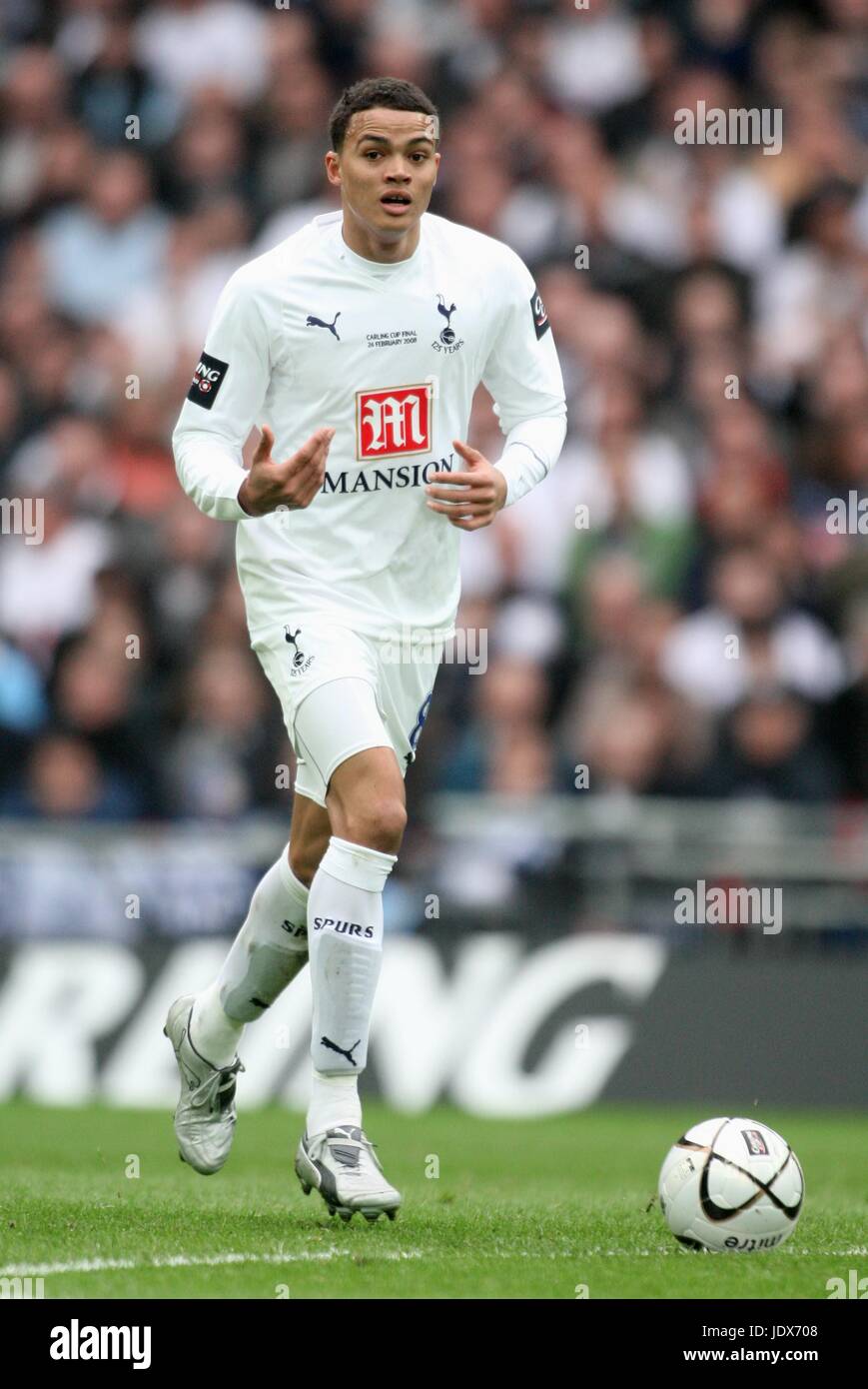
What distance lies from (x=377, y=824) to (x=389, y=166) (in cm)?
183

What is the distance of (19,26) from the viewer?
16484 millimetres

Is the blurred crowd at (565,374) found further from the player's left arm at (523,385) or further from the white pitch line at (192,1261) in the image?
the white pitch line at (192,1261)

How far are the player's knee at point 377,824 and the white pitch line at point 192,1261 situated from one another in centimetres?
109

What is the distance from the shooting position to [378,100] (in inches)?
253

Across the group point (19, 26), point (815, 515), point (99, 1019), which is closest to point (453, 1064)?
point (99, 1019)

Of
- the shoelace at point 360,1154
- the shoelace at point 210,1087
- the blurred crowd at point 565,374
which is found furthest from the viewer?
the blurred crowd at point 565,374

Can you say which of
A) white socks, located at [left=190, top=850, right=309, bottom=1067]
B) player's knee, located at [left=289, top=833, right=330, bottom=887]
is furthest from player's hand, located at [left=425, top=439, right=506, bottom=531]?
white socks, located at [left=190, top=850, right=309, bottom=1067]

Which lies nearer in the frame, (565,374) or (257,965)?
(257,965)

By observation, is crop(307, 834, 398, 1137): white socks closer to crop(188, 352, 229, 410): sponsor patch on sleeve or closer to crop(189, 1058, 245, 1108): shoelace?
crop(189, 1058, 245, 1108): shoelace

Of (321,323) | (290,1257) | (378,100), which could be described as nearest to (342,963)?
(290,1257)

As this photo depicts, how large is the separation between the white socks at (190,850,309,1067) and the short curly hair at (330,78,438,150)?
7.05ft

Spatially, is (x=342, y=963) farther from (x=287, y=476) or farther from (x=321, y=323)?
(x=321, y=323)

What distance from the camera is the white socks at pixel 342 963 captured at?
6203mm

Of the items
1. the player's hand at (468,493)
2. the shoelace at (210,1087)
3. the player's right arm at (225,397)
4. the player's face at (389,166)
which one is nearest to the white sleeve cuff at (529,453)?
the player's hand at (468,493)
